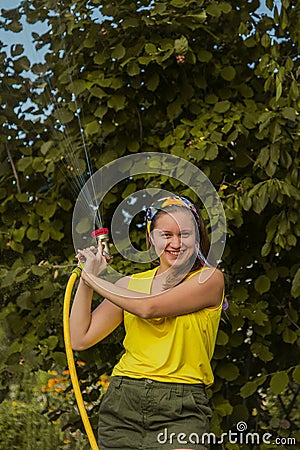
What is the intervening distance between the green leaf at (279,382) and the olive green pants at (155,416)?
0.87 meters

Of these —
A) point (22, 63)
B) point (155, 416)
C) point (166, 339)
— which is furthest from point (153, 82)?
point (155, 416)

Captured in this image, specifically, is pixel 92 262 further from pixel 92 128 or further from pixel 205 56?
pixel 205 56

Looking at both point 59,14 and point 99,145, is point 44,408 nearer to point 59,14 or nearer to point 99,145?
point 99,145

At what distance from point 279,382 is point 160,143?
0.97 metres

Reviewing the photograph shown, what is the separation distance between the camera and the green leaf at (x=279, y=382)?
9.30ft

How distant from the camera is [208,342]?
2.04 metres

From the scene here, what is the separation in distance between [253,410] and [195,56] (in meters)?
1.39

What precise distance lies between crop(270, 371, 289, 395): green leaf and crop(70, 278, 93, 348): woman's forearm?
0.92 meters

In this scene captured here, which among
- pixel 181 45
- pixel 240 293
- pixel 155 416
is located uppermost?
pixel 181 45

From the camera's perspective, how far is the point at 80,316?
215 cm

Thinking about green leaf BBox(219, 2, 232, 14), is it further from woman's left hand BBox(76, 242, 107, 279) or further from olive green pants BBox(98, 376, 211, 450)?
olive green pants BBox(98, 376, 211, 450)

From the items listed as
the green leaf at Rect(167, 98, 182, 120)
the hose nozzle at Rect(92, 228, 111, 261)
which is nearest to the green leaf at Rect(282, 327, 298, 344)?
the green leaf at Rect(167, 98, 182, 120)

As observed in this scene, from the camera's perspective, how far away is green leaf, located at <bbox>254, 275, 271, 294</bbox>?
120 inches

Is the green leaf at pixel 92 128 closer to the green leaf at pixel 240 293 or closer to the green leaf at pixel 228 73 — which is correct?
the green leaf at pixel 228 73
